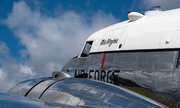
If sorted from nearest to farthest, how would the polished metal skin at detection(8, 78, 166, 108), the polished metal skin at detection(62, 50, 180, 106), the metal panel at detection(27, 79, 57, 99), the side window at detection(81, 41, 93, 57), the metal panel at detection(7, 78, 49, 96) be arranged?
the polished metal skin at detection(8, 78, 166, 108)
the metal panel at detection(27, 79, 57, 99)
the metal panel at detection(7, 78, 49, 96)
the polished metal skin at detection(62, 50, 180, 106)
the side window at detection(81, 41, 93, 57)

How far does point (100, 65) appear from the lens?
743 centimetres

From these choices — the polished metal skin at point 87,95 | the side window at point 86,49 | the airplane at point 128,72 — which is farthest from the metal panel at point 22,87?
the side window at point 86,49

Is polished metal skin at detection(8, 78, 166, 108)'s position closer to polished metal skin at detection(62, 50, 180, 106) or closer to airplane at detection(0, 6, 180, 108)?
airplane at detection(0, 6, 180, 108)

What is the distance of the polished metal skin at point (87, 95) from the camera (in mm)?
3541

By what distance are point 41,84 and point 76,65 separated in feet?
12.5

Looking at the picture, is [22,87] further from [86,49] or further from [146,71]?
[86,49]

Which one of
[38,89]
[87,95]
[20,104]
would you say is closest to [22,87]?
[38,89]

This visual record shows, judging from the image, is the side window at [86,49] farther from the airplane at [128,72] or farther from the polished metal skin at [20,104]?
the polished metal skin at [20,104]

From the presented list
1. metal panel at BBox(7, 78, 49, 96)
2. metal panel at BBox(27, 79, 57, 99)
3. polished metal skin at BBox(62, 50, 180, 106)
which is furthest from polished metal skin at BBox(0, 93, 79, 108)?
polished metal skin at BBox(62, 50, 180, 106)

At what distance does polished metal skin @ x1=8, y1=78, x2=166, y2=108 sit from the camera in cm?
354

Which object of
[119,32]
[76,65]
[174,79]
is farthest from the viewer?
[76,65]

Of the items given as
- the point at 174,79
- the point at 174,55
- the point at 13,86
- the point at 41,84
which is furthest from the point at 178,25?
the point at 13,86

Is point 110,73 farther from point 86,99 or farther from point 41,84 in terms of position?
point 86,99

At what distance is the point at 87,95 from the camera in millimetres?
3900
